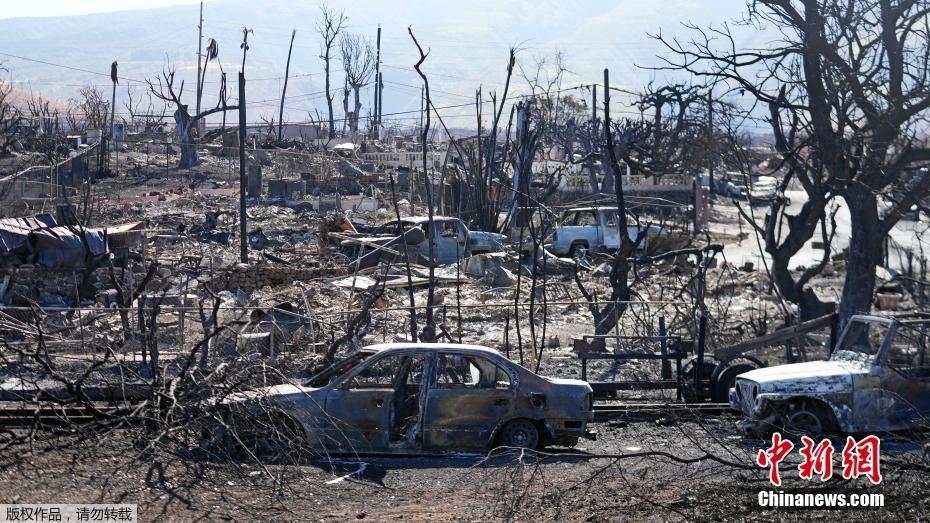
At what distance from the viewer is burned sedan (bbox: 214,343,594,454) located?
11.0 metres

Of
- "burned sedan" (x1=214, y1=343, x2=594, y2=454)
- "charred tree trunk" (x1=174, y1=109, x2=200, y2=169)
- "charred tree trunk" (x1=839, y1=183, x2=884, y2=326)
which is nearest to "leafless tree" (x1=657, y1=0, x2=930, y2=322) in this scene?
"charred tree trunk" (x1=839, y1=183, x2=884, y2=326)

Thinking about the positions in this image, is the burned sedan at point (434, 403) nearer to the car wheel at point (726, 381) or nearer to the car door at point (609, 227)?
the car wheel at point (726, 381)

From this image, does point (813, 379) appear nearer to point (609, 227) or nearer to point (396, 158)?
point (609, 227)

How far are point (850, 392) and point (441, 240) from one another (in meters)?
17.5

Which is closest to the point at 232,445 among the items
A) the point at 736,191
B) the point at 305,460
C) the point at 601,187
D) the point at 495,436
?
the point at 305,460

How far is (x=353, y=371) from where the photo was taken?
11.1 meters

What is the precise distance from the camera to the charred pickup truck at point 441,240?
27203mm

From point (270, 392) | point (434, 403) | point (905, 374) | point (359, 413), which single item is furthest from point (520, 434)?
point (905, 374)

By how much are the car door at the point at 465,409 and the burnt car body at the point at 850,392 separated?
2829mm

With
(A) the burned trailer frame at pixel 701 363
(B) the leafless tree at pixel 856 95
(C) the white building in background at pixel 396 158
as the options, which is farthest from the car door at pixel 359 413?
(C) the white building in background at pixel 396 158

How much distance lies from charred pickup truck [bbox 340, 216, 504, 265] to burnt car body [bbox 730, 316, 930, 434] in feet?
50.3

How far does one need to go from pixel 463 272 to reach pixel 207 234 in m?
9.61

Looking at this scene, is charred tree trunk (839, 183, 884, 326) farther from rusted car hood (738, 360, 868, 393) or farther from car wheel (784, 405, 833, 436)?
car wheel (784, 405, 833, 436)

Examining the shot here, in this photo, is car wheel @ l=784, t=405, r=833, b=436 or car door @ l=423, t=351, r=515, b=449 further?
car wheel @ l=784, t=405, r=833, b=436
